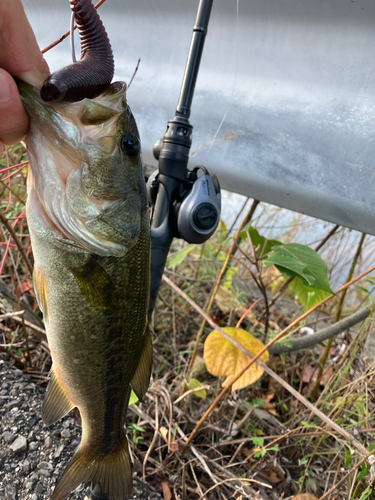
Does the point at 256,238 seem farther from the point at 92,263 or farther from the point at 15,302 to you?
the point at 15,302

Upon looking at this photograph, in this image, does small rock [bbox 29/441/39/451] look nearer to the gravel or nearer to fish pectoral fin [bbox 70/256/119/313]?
the gravel

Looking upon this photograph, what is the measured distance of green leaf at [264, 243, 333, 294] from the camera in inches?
60.9

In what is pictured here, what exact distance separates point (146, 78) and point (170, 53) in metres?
0.22

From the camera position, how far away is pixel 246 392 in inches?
95.0

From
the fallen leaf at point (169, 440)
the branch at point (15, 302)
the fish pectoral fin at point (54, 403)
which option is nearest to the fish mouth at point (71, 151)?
the fish pectoral fin at point (54, 403)

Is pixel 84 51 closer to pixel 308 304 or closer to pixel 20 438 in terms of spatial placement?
pixel 308 304

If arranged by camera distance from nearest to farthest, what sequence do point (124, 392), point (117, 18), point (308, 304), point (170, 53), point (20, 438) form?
1. point (124, 392)
2. point (20, 438)
3. point (308, 304)
4. point (170, 53)
5. point (117, 18)

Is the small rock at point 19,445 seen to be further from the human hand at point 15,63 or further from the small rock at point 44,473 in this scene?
the human hand at point 15,63

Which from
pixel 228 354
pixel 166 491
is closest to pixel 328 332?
pixel 228 354

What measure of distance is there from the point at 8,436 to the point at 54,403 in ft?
1.46

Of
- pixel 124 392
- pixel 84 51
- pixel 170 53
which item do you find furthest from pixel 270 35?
pixel 124 392

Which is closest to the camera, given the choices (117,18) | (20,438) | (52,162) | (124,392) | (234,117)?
(52,162)

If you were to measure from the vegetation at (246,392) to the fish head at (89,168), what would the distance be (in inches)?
23.6

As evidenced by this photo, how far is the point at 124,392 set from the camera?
1356 millimetres
